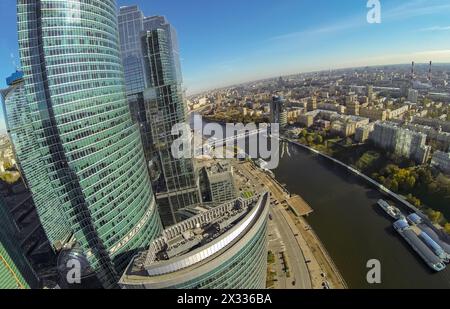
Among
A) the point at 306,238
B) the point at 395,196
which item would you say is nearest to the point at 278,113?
the point at 395,196

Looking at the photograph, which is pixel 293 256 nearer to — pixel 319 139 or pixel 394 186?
pixel 394 186

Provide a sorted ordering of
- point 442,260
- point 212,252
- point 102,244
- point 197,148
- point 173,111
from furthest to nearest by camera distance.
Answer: point 197,148
point 173,111
point 442,260
point 102,244
point 212,252

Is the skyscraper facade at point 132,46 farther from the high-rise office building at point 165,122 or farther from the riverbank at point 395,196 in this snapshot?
the riverbank at point 395,196

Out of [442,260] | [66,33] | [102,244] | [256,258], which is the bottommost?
[442,260]

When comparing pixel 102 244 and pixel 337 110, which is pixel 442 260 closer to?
pixel 102 244

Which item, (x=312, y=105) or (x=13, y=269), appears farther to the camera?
(x=312, y=105)

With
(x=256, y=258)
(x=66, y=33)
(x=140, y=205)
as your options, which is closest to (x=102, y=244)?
(x=140, y=205)
